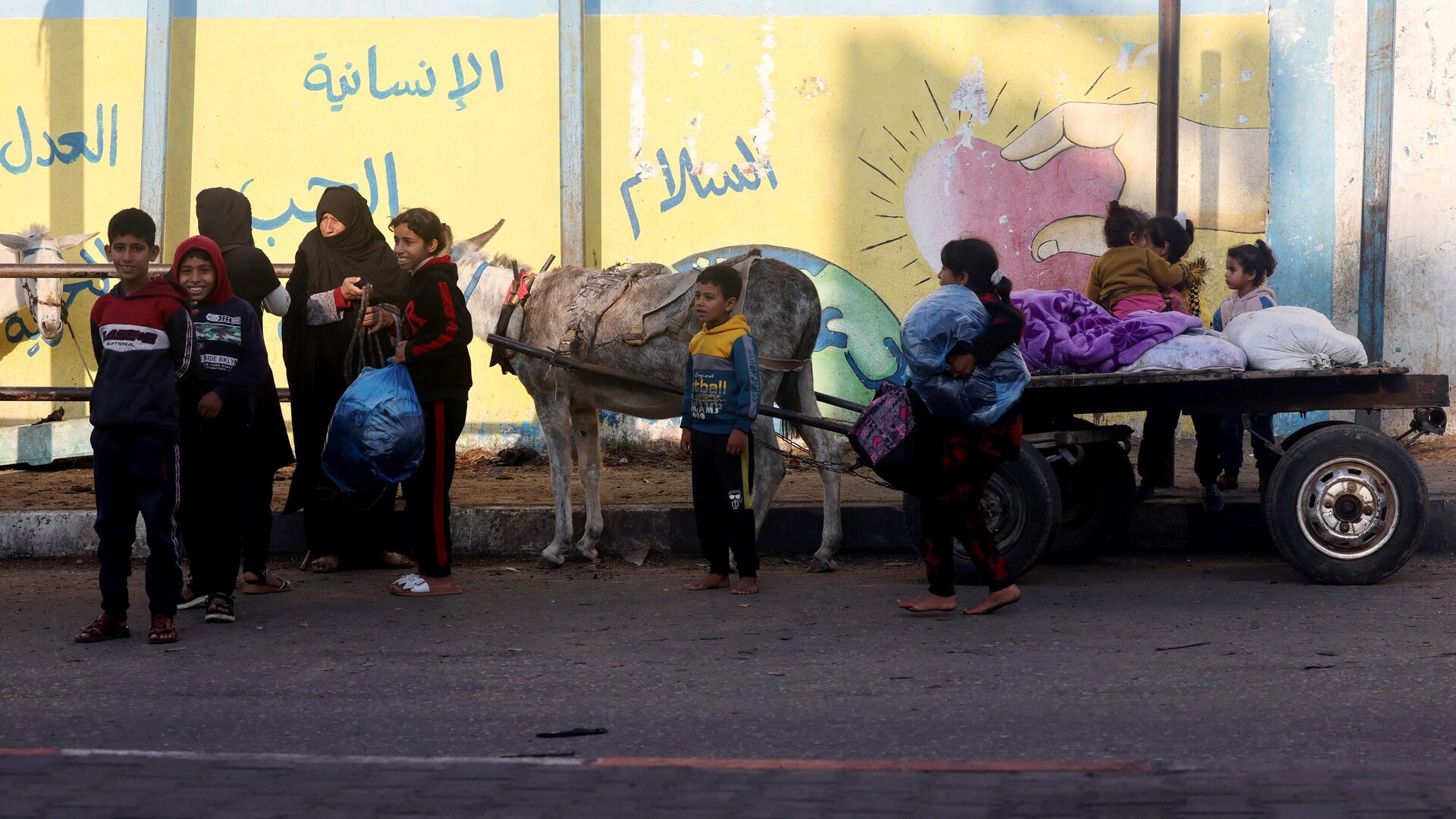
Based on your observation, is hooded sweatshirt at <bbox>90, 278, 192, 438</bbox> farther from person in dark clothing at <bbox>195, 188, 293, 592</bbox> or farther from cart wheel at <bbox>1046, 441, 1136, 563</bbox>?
cart wheel at <bbox>1046, 441, 1136, 563</bbox>

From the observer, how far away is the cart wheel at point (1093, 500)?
7.49 meters

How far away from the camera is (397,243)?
22.5 ft

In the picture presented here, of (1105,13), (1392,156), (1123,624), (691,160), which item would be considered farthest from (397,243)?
(1392,156)

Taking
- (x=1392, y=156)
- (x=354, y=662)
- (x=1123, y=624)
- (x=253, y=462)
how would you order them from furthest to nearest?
(x=1392, y=156) < (x=253, y=462) < (x=1123, y=624) < (x=354, y=662)

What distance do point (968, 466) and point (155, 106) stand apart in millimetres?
7417

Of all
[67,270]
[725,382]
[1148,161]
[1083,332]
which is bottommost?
[725,382]

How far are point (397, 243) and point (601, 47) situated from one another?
4.54m

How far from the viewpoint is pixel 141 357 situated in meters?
5.73

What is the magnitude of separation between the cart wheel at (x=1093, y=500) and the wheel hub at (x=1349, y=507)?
1105 millimetres

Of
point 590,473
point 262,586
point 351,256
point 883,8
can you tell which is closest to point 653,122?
point 883,8

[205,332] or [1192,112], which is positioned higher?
[1192,112]

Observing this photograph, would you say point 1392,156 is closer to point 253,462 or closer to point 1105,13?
point 1105,13

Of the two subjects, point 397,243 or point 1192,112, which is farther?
point 1192,112

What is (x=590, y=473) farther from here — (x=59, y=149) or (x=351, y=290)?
(x=59, y=149)
